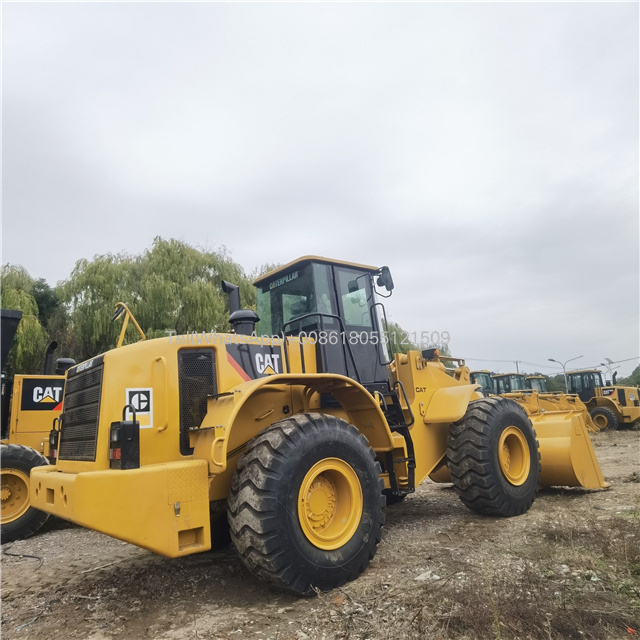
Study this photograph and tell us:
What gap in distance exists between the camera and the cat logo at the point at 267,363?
16.2 feet

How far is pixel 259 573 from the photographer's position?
3.72m

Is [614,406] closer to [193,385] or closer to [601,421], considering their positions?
[601,421]

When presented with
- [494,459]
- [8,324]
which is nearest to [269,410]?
[8,324]

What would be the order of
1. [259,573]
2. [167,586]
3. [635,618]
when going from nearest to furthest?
[635,618]
[259,573]
[167,586]

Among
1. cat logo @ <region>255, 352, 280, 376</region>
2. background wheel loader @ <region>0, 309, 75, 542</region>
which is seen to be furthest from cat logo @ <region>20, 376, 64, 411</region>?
cat logo @ <region>255, 352, 280, 376</region>

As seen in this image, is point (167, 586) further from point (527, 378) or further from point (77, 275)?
point (527, 378)

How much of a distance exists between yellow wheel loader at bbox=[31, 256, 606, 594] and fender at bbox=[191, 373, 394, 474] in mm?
15

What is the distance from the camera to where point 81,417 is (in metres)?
4.49

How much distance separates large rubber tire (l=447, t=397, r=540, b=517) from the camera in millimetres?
5879

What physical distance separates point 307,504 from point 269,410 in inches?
36.9

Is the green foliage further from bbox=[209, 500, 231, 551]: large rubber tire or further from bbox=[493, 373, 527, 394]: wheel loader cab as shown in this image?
Answer: bbox=[493, 373, 527, 394]: wheel loader cab

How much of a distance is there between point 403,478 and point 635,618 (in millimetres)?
2714

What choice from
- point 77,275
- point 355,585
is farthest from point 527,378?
point 355,585

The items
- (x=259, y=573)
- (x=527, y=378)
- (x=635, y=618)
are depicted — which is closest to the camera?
(x=635, y=618)
